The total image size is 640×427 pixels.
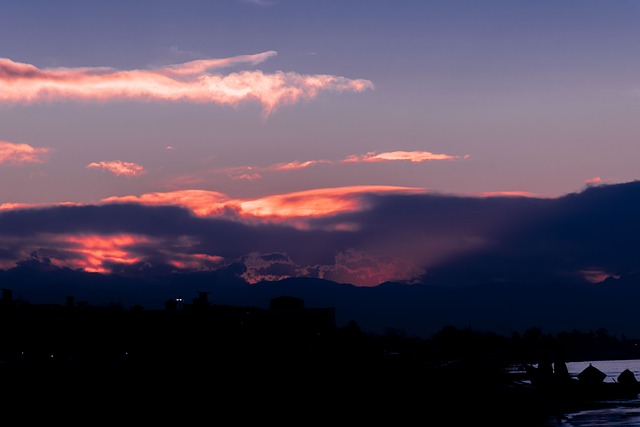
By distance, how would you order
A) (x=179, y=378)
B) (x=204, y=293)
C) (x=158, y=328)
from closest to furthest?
(x=179, y=378) → (x=158, y=328) → (x=204, y=293)

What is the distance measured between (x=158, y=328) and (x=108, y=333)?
10179mm

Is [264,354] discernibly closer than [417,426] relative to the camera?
No

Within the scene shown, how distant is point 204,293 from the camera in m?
192

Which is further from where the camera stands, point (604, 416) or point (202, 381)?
point (202, 381)

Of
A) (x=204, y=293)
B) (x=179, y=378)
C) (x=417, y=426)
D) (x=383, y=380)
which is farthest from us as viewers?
(x=204, y=293)

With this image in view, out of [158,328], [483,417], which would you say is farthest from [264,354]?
[483,417]

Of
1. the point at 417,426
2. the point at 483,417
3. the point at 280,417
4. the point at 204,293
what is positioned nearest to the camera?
the point at 417,426

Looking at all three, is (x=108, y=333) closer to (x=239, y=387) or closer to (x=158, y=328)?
(x=158, y=328)

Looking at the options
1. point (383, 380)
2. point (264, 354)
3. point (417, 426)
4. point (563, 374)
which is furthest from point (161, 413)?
point (264, 354)

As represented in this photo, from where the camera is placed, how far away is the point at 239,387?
95.1 metres

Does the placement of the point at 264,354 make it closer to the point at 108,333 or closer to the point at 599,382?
the point at 108,333

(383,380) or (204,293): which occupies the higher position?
(204,293)

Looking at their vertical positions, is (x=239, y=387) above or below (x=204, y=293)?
below

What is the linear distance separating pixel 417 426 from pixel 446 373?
8391 cm
